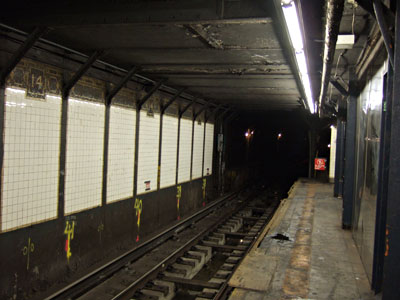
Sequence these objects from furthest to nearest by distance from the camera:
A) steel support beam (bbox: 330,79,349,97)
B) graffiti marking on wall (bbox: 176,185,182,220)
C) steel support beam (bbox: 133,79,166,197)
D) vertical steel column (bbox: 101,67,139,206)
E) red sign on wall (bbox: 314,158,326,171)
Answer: red sign on wall (bbox: 314,158,326,171) < graffiti marking on wall (bbox: 176,185,182,220) < steel support beam (bbox: 133,79,166,197) < steel support beam (bbox: 330,79,349,97) < vertical steel column (bbox: 101,67,139,206)

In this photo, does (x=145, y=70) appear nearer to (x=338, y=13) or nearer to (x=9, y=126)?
(x=9, y=126)

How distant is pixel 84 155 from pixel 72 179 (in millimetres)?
538

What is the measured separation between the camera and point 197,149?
13.5m

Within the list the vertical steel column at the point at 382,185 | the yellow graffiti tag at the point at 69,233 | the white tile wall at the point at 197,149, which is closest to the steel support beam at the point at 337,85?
the vertical steel column at the point at 382,185

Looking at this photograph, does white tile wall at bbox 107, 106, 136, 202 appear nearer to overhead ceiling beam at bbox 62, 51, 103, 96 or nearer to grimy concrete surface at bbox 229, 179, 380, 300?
overhead ceiling beam at bbox 62, 51, 103, 96

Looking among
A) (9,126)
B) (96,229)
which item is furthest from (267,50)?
(96,229)

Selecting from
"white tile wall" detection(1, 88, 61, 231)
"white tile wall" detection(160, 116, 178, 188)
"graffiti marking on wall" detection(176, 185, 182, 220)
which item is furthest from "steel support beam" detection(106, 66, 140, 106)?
"graffiti marking on wall" detection(176, 185, 182, 220)

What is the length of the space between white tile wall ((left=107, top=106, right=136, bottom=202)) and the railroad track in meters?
1.40

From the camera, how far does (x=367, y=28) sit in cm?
530

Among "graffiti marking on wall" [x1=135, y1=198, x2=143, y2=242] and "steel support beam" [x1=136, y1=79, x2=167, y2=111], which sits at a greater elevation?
"steel support beam" [x1=136, y1=79, x2=167, y2=111]

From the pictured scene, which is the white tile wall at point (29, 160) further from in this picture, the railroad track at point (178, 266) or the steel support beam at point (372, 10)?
the steel support beam at point (372, 10)

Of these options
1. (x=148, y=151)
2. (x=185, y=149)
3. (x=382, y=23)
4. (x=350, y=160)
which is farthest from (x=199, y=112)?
(x=382, y=23)

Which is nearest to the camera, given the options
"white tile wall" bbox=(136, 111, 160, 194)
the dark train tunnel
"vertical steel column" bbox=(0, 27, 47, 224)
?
the dark train tunnel

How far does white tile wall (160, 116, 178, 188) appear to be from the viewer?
10.4 m
